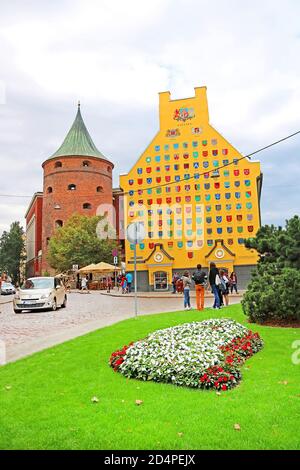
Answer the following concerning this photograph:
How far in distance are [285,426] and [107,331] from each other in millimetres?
7057

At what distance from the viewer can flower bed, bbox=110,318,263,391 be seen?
20.2ft

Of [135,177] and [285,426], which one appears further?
[135,177]

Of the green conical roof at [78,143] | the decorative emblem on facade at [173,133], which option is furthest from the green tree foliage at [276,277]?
the green conical roof at [78,143]

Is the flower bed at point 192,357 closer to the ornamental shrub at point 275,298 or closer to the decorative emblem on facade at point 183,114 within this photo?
the ornamental shrub at point 275,298

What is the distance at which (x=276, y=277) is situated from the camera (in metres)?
Result: 12.4

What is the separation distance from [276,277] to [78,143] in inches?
2457

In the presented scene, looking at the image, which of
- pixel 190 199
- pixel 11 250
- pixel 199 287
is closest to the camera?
pixel 199 287

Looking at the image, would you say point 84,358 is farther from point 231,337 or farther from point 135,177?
point 135,177

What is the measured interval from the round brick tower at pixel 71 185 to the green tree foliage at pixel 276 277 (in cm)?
5433

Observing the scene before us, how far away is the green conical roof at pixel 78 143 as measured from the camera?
68.6m

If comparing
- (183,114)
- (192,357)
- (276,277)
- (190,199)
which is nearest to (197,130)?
(183,114)

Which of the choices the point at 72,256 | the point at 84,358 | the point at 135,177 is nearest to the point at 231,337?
the point at 84,358

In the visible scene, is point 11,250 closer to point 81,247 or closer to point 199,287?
point 81,247

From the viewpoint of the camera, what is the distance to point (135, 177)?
45.1 metres
